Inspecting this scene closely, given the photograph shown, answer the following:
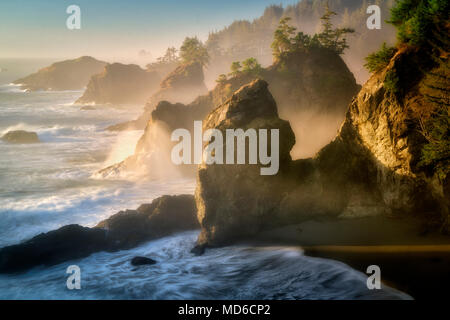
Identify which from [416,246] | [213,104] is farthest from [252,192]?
[213,104]

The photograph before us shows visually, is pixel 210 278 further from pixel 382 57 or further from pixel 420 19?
pixel 420 19

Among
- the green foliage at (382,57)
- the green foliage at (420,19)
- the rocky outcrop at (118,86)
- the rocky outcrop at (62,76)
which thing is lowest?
the green foliage at (382,57)

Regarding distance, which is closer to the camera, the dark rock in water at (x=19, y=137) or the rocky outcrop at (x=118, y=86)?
the dark rock in water at (x=19, y=137)

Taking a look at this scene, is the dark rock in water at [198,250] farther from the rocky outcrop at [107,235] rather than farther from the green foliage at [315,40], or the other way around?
the green foliage at [315,40]

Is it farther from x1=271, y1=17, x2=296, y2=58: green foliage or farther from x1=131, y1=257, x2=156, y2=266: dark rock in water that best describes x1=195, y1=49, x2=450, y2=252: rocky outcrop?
x1=271, y1=17, x2=296, y2=58: green foliage

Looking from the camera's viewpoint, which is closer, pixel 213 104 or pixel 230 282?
pixel 230 282

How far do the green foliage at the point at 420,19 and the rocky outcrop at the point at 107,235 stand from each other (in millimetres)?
14487

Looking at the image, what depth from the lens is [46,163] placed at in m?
35.4

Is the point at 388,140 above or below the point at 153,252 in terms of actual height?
above

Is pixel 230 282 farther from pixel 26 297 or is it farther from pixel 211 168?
pixel 26 297

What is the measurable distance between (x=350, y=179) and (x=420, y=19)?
7187 millimetres

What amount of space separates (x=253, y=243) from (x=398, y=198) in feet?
22.4

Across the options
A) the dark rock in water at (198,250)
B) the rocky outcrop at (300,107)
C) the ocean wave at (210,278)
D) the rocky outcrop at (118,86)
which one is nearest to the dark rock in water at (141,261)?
the ocean wave at (210,278)

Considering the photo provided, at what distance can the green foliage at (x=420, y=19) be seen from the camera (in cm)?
1183
